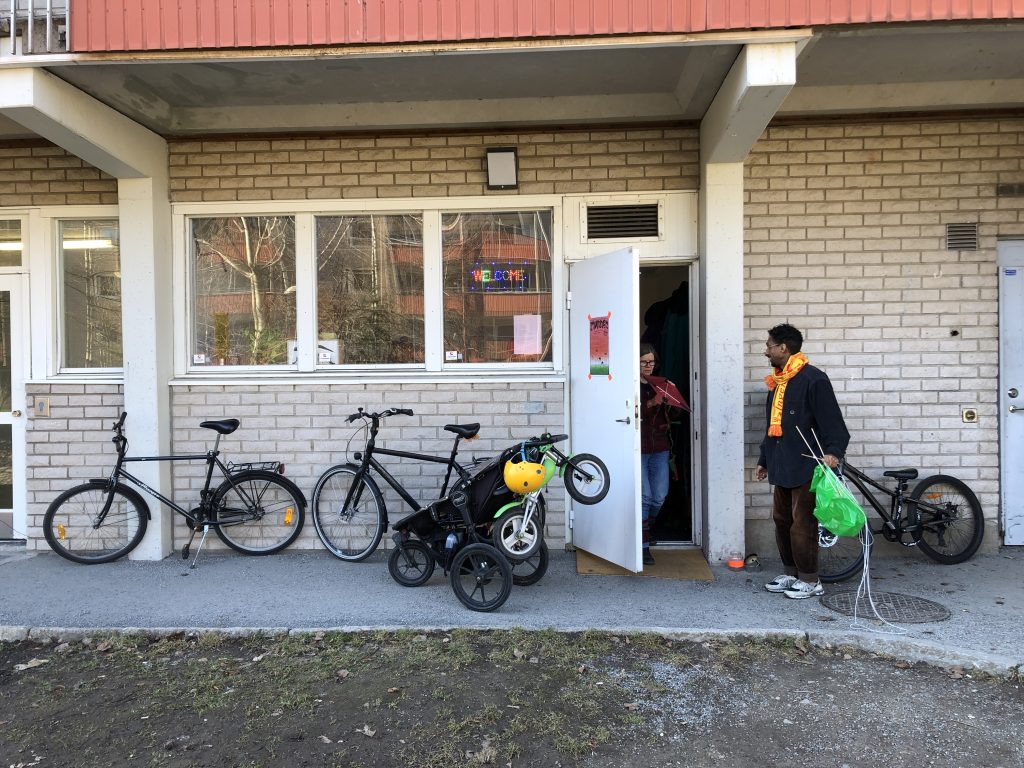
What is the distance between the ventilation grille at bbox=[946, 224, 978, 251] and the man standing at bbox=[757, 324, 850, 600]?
1.87 meters

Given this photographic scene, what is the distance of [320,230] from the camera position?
577cm

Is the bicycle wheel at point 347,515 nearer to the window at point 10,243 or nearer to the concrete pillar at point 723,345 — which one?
the concrete pillar at point 723,345

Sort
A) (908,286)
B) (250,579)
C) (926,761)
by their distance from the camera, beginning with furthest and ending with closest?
1. (908,286)
2. (250,579)
3. (926,761)

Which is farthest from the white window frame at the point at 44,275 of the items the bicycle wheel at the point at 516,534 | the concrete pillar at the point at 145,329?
the bicycle wheel at the point at 516,534

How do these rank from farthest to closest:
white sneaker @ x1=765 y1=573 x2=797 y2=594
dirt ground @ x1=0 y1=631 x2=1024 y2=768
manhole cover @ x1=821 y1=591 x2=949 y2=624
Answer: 1. white sneaker @ x1=765 y1=573 x2=797 y2=594
2. manhole cover @ x1=821 y1=591 x2=949 y2=624
3. dirt ground @ x1=0 y1=631 x2=1024 y2=768

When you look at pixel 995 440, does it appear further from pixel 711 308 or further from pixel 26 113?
pixel 26 113

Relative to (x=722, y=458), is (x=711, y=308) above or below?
above

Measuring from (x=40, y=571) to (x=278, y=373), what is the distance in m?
2.27

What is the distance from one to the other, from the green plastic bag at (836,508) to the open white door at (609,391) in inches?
44.8

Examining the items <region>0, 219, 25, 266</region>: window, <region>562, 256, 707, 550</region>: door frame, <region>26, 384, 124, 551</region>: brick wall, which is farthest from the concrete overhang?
<region>562, 256, 707, 550</region>: door frame

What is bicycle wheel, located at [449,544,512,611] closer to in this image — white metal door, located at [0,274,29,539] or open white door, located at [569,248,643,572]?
open white door, located at [569,248,643,572]

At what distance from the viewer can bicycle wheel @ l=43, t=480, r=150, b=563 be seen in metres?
→ 5.36

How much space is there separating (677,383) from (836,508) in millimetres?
2236

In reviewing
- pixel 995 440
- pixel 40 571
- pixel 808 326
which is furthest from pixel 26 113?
pixel 995 440
